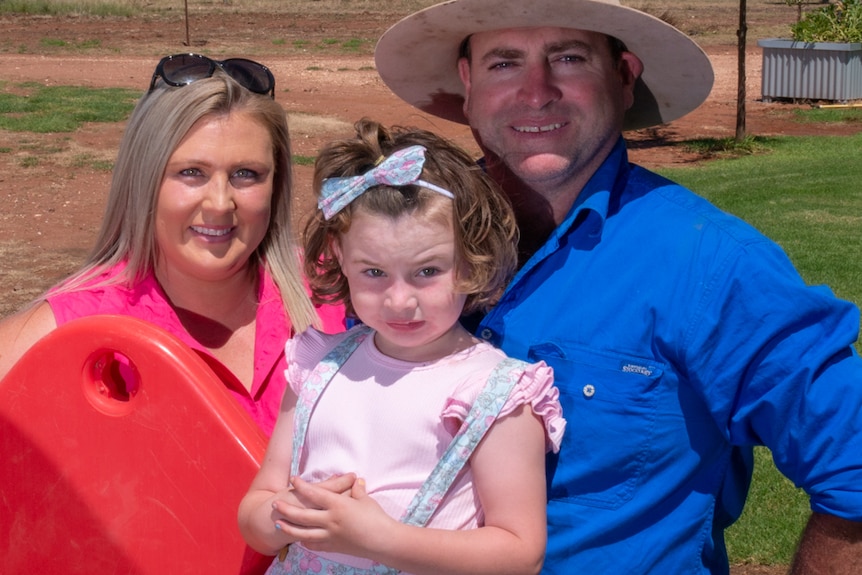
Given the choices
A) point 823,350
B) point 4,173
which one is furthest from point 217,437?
point 4,173

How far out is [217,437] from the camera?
7.66 feet

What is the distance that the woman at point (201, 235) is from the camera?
2775mm

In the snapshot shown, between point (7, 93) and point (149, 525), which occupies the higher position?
point (149, 525)

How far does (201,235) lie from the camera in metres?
2.81

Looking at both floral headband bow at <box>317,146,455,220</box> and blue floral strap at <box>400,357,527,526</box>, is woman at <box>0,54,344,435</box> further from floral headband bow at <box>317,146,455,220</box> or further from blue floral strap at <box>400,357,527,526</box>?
blue floral strap at <box>400,357,527,526</box>

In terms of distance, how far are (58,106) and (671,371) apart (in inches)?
625

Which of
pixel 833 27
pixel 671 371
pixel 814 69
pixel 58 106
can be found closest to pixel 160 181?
pixel 671 371

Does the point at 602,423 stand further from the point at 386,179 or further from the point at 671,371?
the point at 386,179

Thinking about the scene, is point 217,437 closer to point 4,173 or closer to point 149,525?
point 149,525

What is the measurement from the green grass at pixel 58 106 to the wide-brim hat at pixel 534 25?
1274 centimetres

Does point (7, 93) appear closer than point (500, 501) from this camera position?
No

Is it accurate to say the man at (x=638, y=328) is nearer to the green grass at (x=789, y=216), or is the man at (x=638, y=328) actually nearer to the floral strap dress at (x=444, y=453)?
the floral strap dress at (x=444, y=453)

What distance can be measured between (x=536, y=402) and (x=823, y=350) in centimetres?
53

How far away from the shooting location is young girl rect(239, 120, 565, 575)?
184 cm
